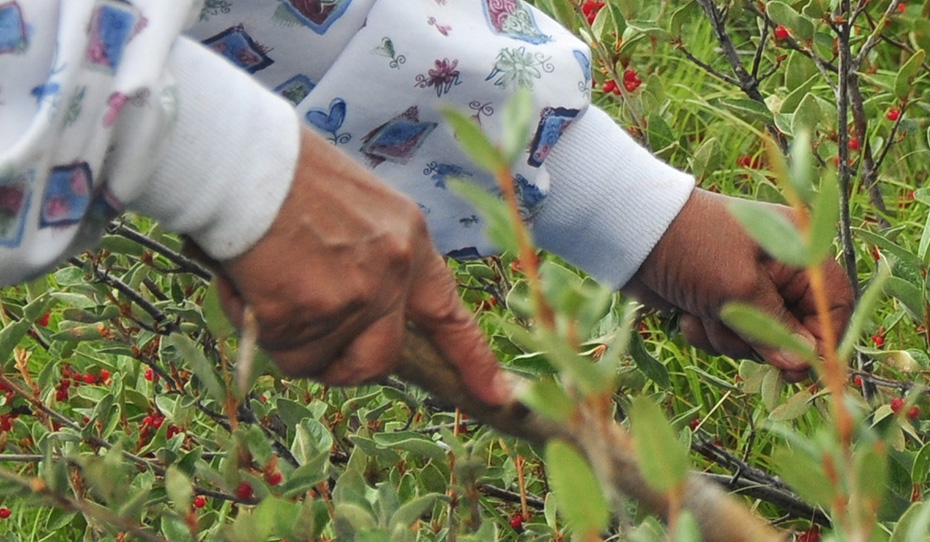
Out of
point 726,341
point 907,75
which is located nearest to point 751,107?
point 907,75

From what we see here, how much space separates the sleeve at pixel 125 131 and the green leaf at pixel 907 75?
2.69ft

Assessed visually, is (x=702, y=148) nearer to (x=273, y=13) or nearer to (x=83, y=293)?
(x=273, y=13)

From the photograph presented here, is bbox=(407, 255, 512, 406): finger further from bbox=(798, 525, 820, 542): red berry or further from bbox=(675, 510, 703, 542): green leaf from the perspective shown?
bbox=(798, 525, 820, 542): red berry

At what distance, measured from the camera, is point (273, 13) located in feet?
4.01

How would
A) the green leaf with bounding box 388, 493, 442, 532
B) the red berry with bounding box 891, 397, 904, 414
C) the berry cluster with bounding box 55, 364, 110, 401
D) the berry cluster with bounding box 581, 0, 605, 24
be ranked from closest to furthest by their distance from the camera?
the green leaf with bounding box 388, 493, 442, 532
the red berry with bounding box 891, 397, 904, 414
the berry cluster with bounding box 55, 364, 110, 401
the berry cluster with bounding box 581, 0, 605, 24

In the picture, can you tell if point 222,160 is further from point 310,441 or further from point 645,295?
point 645,295

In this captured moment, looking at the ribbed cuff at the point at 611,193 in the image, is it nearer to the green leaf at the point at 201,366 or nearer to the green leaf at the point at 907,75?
the green leaf at the point at 907,75

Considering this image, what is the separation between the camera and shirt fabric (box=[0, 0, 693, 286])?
0.90 meters

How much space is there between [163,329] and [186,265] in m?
0.10

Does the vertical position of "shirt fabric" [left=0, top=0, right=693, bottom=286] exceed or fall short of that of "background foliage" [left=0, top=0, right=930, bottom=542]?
it exceeds it

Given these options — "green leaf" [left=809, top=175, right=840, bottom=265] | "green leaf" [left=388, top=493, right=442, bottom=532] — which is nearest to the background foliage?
"green leaf" [left=388, top=493, right=442, bottom=532]

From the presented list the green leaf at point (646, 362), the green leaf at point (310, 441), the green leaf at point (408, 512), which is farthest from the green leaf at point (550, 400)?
the green leaf at point (646, 362)

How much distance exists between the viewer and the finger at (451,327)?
3.04 ft

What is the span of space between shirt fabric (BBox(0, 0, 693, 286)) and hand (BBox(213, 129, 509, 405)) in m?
0.02
